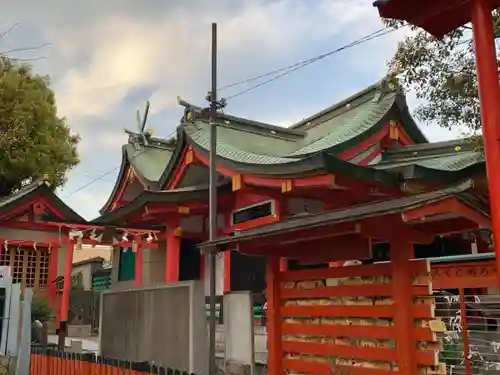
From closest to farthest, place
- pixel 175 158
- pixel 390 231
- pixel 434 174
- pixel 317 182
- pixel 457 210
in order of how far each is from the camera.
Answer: pixel 457 210, pixel 390 231, pixel 317 182, pixel 434 174, pixel 175 158

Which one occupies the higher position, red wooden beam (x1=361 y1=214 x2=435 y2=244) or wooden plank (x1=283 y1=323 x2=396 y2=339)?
red wooden beam (x1=361 y1=214 x2=435 y2=244)

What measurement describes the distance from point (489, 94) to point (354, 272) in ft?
8.58

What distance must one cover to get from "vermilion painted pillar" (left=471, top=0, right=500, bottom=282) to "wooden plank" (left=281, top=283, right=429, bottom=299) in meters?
1.71

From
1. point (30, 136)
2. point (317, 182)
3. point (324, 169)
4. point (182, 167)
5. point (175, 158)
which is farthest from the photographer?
point (30, 136)

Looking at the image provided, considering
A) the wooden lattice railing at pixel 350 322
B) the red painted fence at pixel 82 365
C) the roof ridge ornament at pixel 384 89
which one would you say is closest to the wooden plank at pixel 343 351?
the wooden lattice railing at pixel 350 322

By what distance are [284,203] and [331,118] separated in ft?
16.3

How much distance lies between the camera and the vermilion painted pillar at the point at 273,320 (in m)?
6.57

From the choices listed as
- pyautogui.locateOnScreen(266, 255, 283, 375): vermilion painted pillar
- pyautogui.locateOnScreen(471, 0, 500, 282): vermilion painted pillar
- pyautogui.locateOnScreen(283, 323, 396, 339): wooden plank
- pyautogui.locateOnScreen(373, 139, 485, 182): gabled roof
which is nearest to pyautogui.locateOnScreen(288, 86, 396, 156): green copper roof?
pyautogui.locateOnScreen(373, 139, 485, 182): gabled roof

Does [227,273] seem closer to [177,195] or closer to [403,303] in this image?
[177,195]

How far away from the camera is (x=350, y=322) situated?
19.1 ft

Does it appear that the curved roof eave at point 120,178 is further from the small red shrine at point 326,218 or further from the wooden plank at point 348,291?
the wooden plank at point 348,291

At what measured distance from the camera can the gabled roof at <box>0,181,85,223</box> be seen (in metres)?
15.8

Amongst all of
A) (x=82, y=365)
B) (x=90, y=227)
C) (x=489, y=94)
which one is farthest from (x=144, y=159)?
(x=489, y=94)

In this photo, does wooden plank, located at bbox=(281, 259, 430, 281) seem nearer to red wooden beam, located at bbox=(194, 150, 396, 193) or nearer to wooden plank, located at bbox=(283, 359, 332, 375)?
wooden plank, located at bbox=(283, 359, 332, 375)
